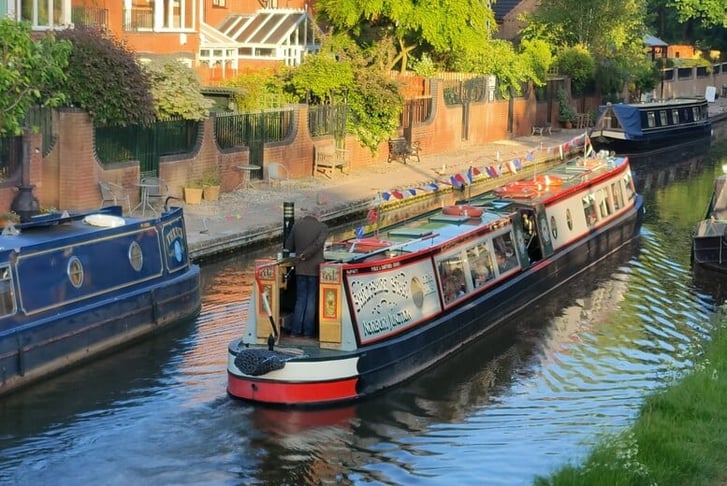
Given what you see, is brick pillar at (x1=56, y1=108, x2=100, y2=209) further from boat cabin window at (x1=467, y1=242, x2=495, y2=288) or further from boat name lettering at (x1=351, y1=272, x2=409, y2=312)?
boat name lettering at (x1=351, y1=272, x2=409, y2=312)

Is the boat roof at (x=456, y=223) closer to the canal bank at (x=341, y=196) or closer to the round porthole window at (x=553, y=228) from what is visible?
the round porthole window at (x=553, y=228)

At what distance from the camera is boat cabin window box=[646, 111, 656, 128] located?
4546 cm

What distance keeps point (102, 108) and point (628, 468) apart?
52.5ft

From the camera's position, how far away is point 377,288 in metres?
15.4

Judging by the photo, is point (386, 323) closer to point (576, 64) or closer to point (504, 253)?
point (504, 253)

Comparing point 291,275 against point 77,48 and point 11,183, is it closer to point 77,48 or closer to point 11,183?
point 11,183

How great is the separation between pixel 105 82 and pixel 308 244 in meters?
10.6

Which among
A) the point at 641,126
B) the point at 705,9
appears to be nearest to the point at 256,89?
the point at 641,126

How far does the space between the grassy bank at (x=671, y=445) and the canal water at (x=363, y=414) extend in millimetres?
742

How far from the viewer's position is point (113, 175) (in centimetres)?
2467

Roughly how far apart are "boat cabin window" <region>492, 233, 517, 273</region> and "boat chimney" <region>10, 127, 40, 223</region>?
24.7 feet

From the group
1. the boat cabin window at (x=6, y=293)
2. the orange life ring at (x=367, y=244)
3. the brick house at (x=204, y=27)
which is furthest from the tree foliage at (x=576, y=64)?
the boat cabin window at (x=6, y=293)

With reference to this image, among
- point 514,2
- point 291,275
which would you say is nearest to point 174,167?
point 291,275

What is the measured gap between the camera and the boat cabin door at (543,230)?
21000mm
